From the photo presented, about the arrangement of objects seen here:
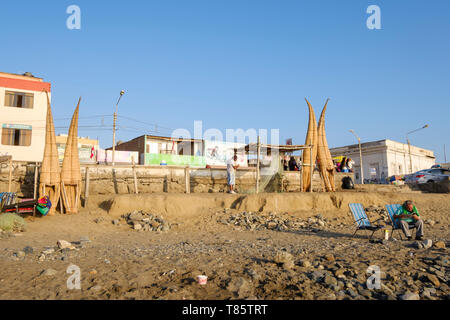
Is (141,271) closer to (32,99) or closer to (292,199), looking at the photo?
(292,199)

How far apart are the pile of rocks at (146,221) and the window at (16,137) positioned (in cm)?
1512

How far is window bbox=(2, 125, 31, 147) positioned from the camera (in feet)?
70.8

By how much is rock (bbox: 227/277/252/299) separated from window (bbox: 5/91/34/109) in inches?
936

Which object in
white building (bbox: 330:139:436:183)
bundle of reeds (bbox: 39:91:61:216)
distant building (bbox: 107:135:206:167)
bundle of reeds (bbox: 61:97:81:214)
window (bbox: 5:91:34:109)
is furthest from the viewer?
white building (bbox: 330:139:436:183)

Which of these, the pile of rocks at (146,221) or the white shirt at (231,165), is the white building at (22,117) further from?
the white shirt at (231,165)

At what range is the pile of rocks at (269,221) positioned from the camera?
35.2ft

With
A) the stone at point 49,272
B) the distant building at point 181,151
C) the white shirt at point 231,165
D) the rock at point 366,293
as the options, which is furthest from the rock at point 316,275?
the distant building at point 181,151

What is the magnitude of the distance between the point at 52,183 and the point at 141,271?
8.21 metres

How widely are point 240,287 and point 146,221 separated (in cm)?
730

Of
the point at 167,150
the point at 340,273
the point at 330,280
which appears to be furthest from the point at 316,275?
the point at 167,150

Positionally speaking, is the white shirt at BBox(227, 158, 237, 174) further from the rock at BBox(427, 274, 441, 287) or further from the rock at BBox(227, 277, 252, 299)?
the rock at BBox(427, 274, 441, 287)

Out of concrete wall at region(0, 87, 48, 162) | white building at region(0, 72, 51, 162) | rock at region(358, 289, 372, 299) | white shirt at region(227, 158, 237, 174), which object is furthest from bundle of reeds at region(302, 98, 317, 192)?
concrete wall at region(0, 87, 48, 162)

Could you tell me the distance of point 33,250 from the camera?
692 centimetres

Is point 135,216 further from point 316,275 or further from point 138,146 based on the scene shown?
point 138,146
